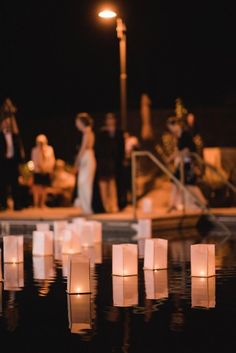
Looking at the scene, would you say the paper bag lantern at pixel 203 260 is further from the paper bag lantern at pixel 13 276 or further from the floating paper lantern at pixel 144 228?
the floating paper lantern at pixel 144 228

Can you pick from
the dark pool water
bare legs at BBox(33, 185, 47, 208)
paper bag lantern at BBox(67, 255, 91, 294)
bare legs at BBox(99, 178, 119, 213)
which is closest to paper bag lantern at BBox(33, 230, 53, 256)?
the dark pool water

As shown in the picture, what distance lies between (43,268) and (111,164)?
784 centimetres

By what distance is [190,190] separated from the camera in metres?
20.0

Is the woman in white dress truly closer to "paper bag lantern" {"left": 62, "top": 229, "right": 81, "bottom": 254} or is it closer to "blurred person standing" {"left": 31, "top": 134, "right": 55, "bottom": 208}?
"blurred person standing" {"left": 31, "top": 134, "right": 55, "bottom": 208}

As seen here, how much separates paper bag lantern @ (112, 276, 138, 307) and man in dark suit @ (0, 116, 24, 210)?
32.4ft

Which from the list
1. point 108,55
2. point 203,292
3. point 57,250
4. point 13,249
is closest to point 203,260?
point 203,292

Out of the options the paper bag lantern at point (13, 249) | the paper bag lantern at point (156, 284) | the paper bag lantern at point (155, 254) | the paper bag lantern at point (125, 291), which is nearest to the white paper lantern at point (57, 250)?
the paper bag lantern at point (13, 249)

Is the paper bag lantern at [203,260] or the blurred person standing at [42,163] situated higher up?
the blurred person standing at [42,163]

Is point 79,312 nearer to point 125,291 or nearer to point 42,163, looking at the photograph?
point 125,291

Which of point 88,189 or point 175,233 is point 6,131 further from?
point 175,233

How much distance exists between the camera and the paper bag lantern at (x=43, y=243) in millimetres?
14352

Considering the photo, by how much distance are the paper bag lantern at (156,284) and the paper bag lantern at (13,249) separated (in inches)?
71.3

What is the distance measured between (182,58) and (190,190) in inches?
1377

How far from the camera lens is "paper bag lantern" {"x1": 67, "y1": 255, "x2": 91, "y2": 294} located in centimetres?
980
